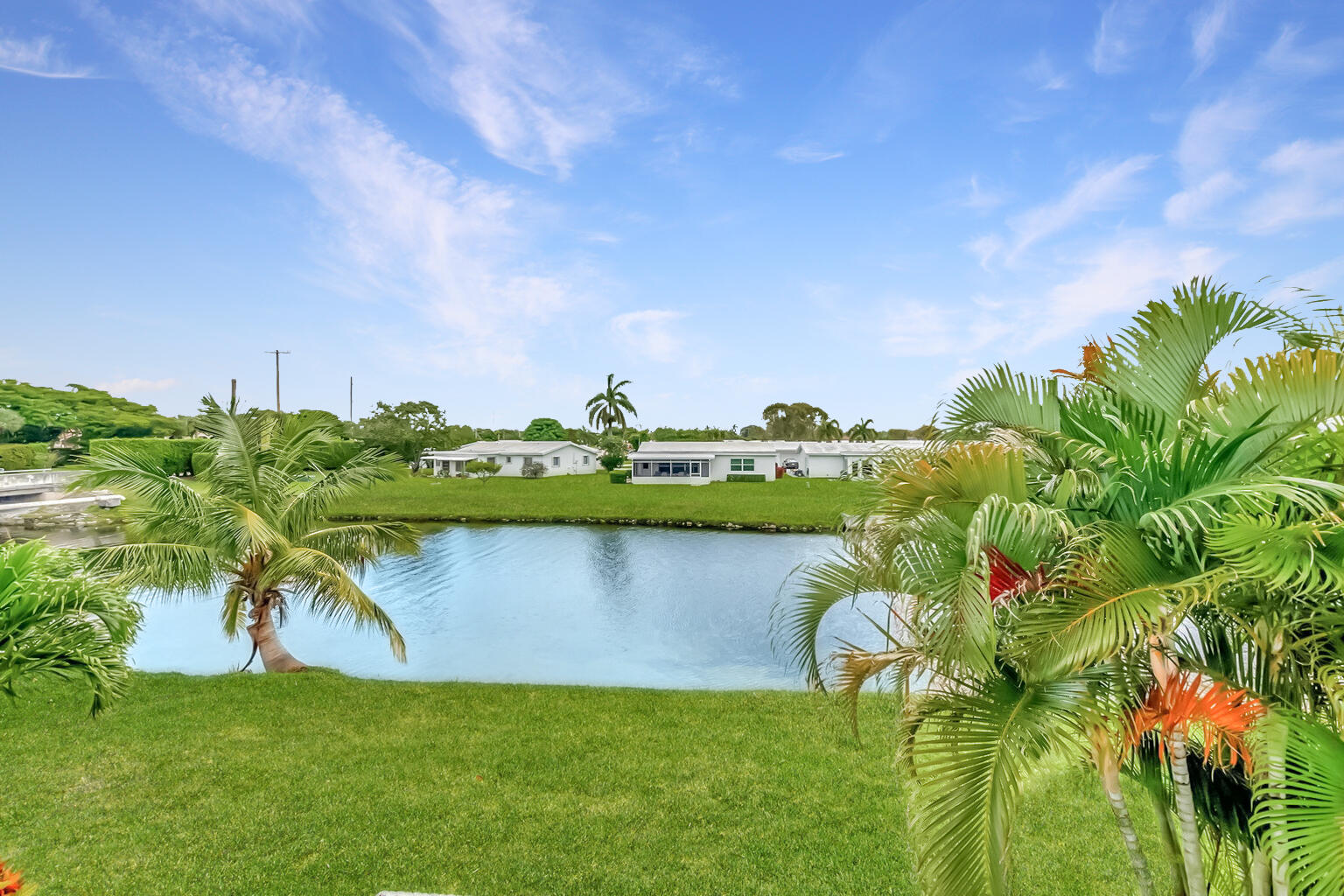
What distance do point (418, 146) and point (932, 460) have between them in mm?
18845

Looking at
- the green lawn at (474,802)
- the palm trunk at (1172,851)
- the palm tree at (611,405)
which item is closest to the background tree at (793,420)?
the palm tree at (611,405)

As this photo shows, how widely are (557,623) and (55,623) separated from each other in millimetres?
9768

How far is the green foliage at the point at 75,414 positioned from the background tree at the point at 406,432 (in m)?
20.4

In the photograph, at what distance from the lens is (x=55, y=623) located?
1.97 metres

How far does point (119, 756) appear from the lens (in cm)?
515

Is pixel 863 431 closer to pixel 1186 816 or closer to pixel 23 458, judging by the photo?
pixel 1186 816

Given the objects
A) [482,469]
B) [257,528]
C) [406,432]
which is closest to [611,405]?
[482,469]

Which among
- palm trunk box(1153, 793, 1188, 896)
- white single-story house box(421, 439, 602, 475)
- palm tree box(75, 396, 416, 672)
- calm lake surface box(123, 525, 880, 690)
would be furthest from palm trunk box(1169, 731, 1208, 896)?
white single-story house box(421, 439, 602, 475)

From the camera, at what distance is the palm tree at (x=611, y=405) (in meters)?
50.3

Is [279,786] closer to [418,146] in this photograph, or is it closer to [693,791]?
[693,791]

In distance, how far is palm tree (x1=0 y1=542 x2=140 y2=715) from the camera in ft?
6.08

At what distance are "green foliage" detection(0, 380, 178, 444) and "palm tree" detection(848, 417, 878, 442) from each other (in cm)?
5873

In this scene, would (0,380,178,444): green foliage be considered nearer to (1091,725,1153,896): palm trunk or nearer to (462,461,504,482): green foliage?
(462,461,504,482): green foliage

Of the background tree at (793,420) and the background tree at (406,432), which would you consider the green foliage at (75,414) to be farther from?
the background tree at (793,420)
